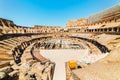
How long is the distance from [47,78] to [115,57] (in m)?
5.17

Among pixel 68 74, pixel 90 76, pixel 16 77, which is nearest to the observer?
pixel 90 76

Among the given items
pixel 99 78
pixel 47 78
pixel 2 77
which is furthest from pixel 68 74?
pixel 99 78

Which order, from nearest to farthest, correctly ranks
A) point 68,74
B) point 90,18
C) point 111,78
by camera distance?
point 111,78 < point 68,74 < point 90,18

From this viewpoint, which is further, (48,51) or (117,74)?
(48,51)

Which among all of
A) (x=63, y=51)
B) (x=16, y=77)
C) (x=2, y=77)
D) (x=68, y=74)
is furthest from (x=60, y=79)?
(x=63, y=51)

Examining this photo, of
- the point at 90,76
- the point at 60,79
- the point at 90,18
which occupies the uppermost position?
the point at 90,18

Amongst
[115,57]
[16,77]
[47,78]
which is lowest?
[47,78]

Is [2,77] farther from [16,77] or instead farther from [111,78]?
[111,78]

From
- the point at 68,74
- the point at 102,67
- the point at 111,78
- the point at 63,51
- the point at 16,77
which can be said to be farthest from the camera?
the point at 63,51

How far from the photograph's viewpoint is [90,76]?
3.89m

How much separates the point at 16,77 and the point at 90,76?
4217mm

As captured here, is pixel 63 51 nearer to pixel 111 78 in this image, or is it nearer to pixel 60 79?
pixel 60 79

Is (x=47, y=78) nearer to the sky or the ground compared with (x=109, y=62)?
nearer to the ground

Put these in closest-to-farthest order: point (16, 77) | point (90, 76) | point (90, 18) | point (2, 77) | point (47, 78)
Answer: point (90, 76)
point (2, 77)
point (16, 77)
point (47, 78)
point (90, 18)
